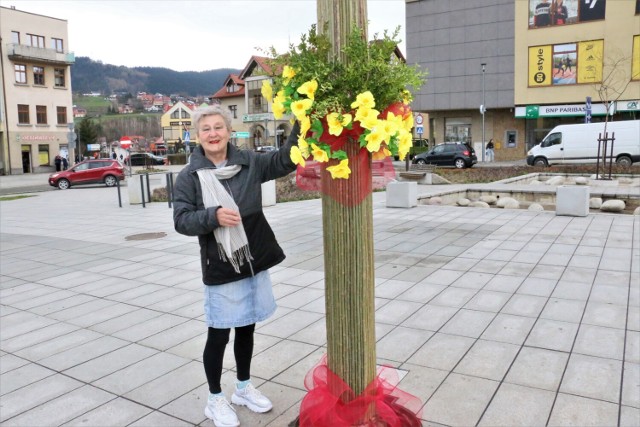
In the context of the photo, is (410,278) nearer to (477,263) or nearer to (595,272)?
(477,263)

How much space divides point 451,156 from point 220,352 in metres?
27.7

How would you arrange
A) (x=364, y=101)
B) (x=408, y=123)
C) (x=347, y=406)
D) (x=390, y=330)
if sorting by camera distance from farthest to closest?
(x=390, y=330)
(x=347, y=406)
(x=408, y=123)
(x=364, y=101)

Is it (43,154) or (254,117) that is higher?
(254,117)

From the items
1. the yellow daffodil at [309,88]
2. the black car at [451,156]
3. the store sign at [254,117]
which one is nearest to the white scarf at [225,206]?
the yellow daffodil at [309,88]

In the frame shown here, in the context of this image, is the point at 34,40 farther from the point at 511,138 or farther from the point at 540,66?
the point at 540,66

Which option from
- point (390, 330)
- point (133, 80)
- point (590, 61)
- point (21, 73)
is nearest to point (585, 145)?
point (590, 61)

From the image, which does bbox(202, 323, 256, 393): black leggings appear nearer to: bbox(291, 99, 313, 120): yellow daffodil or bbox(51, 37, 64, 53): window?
bbox(291, 99, 313, 120): yellow daffodil

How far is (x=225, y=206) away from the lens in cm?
278

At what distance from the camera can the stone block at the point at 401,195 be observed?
1234 cm

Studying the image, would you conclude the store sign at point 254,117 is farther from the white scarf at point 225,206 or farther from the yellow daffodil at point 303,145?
the yellow daffodil at point 303,145

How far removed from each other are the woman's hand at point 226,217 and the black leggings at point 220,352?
0.66m

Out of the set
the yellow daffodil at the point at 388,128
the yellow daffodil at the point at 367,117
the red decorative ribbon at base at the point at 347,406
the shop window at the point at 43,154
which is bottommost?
the red decorative ribbon at base at the point at 347,406

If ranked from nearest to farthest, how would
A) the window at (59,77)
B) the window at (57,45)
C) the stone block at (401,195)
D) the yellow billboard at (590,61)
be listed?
the stone block at (401,195), the yellow billboard at (590,61), the window at (57,45), the window at (59,77)

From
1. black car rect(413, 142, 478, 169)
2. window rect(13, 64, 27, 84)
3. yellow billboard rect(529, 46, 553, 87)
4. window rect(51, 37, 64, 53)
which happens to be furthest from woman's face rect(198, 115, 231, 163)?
window rect(51, 37, 64, 53)
